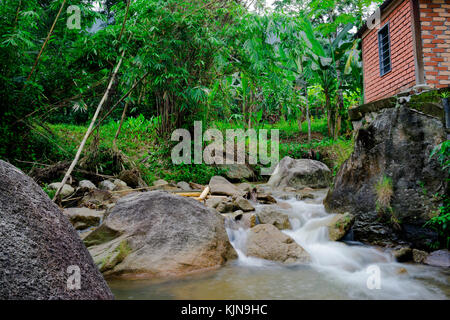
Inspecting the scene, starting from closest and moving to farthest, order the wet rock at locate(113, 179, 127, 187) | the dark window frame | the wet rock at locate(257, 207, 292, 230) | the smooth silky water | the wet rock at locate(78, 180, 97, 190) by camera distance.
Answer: the smooth silky water, the wet rock at locate(257, 207, 292, 230), the wet rock at locate(78, 180, 97, 190), the wet rock at locate(113, 179, 127, 187), the dark window frame

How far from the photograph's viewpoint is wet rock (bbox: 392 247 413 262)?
390 centimetres

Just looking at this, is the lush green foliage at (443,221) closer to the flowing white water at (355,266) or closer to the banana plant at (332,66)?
the flowing white water at (355,266)

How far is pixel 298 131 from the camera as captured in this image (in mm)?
17328

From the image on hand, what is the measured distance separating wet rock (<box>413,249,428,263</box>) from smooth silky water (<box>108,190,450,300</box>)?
164 mm

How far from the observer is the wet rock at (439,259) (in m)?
3.62

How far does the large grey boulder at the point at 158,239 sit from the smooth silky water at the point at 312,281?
0.16 m

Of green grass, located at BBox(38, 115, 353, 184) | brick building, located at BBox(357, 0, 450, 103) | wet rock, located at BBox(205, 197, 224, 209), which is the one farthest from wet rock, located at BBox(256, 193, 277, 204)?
brick building, located at BBox(357, 0, 450, 103)

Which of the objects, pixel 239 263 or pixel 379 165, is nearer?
pixel 239 263

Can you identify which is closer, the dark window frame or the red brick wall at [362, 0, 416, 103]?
the red brick wall at [362, 0, 416, 103]

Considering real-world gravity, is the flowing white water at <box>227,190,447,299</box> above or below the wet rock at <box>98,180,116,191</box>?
below

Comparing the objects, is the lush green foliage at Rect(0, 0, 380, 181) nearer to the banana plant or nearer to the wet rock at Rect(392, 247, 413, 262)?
the wet rock at Rect(392, 247, 413, 262)
